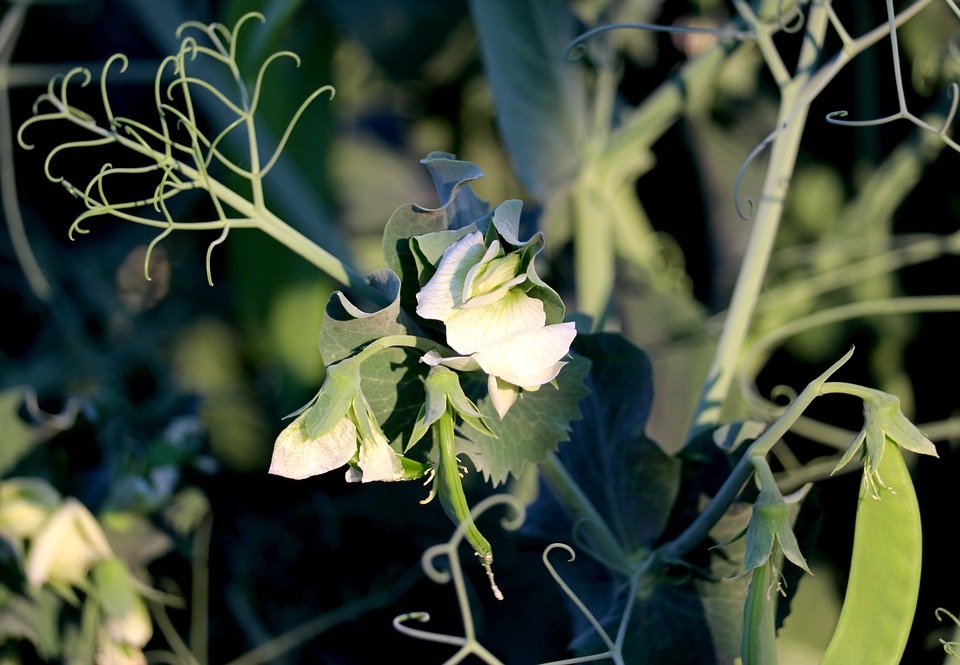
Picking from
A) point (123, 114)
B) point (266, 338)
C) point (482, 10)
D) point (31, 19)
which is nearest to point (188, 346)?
point (266, 338)

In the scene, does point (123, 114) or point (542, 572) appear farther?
point (123, 114)

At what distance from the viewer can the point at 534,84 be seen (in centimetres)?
65

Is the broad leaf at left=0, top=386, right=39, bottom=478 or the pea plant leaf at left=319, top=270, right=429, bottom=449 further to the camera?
the broad leaf at left=0, top=386, right=39, bottom=478

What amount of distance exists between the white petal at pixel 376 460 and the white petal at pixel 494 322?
41 millimetres

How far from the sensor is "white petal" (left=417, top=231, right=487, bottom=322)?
285 millimetres

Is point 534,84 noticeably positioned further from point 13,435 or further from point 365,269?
point 13,435

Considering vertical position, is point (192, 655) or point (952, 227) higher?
point (952, 227)

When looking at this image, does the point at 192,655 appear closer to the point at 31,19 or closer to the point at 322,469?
the point at 322,469

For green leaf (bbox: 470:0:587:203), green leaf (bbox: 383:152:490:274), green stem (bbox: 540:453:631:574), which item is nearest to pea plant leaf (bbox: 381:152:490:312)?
green leaf (bbox: 383:152:490:274)

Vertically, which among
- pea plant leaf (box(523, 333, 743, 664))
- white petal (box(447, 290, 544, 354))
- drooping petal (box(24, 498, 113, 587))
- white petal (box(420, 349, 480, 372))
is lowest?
drooping petal (box(24, 498, 113, 587))

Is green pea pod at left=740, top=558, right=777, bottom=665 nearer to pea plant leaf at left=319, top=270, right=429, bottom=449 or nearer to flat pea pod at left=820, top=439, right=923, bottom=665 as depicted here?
flat pea pod at left=820, top=439, right=923, bottom=665

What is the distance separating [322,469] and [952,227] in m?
0.61

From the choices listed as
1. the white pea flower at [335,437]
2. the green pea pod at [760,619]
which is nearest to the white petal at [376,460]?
the white pea flower at [335,437]

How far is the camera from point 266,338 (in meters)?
0.84
